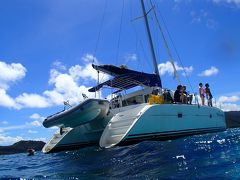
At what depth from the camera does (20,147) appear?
1622 inches

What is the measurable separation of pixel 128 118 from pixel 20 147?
3117 cm

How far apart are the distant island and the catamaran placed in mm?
24320

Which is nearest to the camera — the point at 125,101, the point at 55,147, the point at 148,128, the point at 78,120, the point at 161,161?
the point at 161,161

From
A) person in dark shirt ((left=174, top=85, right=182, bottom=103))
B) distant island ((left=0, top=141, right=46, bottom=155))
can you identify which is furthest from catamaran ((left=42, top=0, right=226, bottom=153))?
distant island ((left=0, top=141, right=46, bottom=155))

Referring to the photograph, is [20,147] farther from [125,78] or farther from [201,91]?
[201,91]

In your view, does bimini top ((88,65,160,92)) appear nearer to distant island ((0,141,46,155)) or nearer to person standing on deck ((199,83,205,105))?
person standing on deck ((199,83,205,105))

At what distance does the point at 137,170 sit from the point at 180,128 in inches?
316

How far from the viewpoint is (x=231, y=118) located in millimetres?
58750

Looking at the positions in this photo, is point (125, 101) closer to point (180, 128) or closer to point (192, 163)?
point (180, 128)

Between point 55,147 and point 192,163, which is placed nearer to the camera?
point 192,163

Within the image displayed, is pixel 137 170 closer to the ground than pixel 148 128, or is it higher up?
closer to the ground

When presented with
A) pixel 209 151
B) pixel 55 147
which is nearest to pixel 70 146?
pixel 55 147

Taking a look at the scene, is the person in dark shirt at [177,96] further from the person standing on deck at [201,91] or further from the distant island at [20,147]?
the distant island at [20,147]

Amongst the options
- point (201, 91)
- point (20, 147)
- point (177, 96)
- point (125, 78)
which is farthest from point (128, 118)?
point (20, 147)
